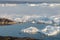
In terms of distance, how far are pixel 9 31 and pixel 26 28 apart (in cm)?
14

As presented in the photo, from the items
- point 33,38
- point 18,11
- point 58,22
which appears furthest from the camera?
point 18,11

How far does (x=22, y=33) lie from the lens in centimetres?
128

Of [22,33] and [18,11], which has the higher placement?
[18,11]

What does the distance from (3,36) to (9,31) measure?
0.11m

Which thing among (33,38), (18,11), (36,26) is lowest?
(33,38)

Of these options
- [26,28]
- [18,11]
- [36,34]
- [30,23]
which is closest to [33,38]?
[36,34]

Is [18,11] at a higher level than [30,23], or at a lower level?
higher

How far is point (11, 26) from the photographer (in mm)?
1452

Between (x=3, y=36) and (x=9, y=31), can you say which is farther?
(x=9, y=31)

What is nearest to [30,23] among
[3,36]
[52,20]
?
[52,20]

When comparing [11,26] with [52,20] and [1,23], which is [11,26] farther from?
[52,20]

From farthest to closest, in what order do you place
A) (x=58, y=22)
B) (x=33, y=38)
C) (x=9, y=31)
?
Result: (x=58, y=22) < (x=9, y=31) < (x=33, y=38)

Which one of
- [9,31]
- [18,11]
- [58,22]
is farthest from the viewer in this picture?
[18,11]

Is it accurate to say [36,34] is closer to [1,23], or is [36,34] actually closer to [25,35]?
[25,35]
